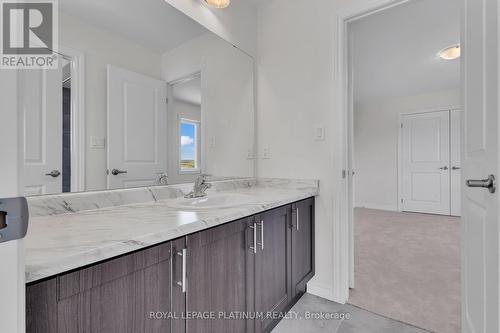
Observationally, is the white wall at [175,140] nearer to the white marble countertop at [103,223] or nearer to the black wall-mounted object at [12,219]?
the white marble countertop at [103,223]

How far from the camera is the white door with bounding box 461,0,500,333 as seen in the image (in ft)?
2.40

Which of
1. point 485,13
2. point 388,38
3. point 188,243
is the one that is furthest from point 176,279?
point 388,38

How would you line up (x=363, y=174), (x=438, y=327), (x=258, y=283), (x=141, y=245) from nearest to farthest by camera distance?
1. (x=141, y=245)
2. (x=258, y=283)
3. (x=438, y=327)
4. (x=363, y=174)

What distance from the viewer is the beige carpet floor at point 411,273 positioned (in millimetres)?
Answer: 1656

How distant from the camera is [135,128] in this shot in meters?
1.39

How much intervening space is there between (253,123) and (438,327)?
193 cm

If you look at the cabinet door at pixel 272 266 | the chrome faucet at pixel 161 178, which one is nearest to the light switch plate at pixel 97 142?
the chrome faucet at pixel 161 178

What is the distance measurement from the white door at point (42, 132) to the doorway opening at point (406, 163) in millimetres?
1831

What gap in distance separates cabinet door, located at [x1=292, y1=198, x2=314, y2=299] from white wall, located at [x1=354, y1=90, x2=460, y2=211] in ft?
13.8

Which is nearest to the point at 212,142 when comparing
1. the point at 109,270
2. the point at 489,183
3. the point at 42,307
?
the point at 109,270

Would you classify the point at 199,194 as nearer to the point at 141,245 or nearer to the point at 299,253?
the point at 299,253

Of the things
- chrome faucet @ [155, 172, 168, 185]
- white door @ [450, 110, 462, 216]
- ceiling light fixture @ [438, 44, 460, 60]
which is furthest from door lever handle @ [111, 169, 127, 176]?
white door @ [450, 110, 462, 216]

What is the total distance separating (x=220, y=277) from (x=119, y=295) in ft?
1.40

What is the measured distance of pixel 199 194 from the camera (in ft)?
5.29
